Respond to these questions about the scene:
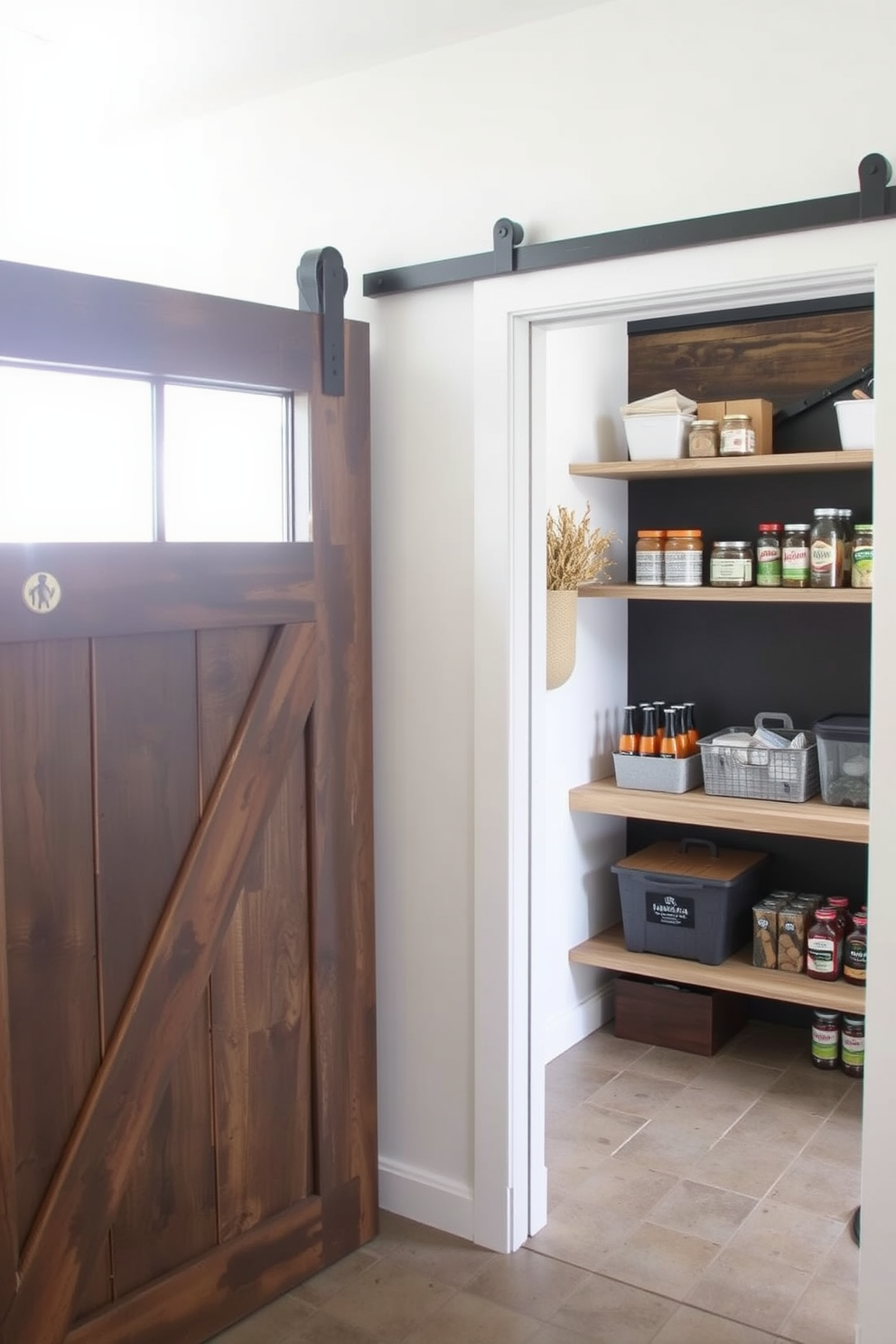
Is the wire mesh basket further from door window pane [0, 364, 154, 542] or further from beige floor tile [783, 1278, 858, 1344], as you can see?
door window pane [0, 364, 154, 542]

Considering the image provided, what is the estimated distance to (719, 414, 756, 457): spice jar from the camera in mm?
3631

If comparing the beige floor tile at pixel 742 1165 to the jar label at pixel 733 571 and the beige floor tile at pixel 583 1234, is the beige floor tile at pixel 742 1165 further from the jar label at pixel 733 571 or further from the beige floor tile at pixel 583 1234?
the jar label at pixel 733 571

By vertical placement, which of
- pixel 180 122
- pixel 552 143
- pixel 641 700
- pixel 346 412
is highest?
pixel 180 122

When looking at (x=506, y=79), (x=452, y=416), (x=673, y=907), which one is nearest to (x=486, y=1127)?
(x=673, y=907)

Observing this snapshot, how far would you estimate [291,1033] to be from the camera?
2.54 meters

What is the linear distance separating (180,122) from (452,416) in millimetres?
1054

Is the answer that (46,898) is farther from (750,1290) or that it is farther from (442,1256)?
(750,1290)

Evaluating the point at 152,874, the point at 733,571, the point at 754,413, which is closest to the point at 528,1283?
the point at 152,874

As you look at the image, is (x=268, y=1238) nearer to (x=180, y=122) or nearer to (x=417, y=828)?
(x=417, y=828)

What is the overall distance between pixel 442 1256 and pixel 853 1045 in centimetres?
156

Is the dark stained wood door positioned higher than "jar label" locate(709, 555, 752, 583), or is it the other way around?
"jar label" locate(709, 555, 752, 583)

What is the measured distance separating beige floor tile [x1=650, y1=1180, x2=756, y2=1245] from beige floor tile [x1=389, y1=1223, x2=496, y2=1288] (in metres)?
0.45

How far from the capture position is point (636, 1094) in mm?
3570

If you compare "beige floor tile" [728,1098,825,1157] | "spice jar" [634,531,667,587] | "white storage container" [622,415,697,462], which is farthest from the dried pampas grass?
"beige floor tile" [728,1098,825,1157]
